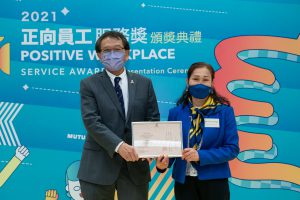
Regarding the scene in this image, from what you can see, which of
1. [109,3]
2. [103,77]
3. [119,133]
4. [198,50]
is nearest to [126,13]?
[109,3]

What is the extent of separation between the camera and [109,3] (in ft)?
10.9

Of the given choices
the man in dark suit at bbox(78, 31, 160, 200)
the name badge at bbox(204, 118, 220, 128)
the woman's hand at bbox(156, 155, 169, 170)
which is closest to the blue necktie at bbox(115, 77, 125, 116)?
the man in dark suit at bbox(78, 31, 160, 200)

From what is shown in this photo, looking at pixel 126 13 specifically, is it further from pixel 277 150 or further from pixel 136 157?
pixel 277 150

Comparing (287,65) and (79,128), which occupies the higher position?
(287,65)

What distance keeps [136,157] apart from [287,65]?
74.3 inches

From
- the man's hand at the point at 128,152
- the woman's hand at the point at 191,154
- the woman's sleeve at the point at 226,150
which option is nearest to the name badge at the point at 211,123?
the woman's sleeve at the point at 226,150

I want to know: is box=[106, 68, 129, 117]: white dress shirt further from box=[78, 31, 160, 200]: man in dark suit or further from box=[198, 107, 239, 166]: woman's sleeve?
box=[198, 107, 239, 166]: woman's sleeve

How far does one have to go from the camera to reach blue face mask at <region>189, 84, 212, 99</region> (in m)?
2.30

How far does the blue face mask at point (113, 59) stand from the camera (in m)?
2.38

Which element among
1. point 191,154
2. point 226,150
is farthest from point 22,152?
point 226,150

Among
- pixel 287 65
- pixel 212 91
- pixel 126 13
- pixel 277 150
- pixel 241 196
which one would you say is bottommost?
pixel 241 196

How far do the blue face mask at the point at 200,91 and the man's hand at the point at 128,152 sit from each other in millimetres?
525

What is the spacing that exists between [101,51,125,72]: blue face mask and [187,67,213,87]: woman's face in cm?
47

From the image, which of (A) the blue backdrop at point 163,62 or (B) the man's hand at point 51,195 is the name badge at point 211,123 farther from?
(B) the man's hand at point 51,195
